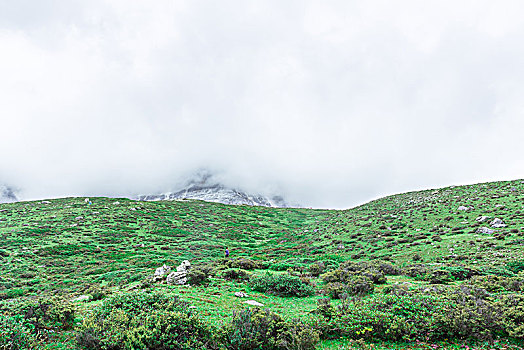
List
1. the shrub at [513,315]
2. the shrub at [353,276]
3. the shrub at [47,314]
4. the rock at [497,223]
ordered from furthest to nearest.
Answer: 1. the rock at [497,223]
2. the shrub at [353,276]
3. the shrub at [47,314]
4. the shrub at [513,315]

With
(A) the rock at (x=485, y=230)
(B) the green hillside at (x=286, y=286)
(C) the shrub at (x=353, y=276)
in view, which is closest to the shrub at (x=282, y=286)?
(B) the green hillside at (x=286, y=286)

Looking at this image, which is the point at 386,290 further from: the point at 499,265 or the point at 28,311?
the point at 28,311

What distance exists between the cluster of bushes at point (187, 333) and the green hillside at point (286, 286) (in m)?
0.03

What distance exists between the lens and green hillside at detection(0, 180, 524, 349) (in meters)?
7.03

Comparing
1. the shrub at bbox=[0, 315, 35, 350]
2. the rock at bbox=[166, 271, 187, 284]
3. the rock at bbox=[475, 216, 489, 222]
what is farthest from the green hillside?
the rock at bbox=[166, 271, 187, 284]

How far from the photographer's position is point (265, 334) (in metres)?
7.16

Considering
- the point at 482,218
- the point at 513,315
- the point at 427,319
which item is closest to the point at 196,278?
the point at 427,319

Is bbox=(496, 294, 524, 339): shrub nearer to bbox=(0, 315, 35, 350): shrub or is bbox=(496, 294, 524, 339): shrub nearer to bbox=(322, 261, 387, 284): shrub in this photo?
bbox=(322, 261, 387, 284): shrub

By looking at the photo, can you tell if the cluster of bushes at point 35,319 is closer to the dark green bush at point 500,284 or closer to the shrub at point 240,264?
the shrub at point 240,264

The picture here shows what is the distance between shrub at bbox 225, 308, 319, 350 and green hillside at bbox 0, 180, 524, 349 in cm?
3

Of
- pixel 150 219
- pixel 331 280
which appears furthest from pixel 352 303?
pixel 150 219

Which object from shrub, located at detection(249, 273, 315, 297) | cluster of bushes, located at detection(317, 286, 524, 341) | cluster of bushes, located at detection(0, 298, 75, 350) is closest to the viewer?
cluster of bushes, located at detection(0, 298, 75, 350)

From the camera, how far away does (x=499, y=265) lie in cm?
1520

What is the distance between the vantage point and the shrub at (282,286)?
42.2ft
